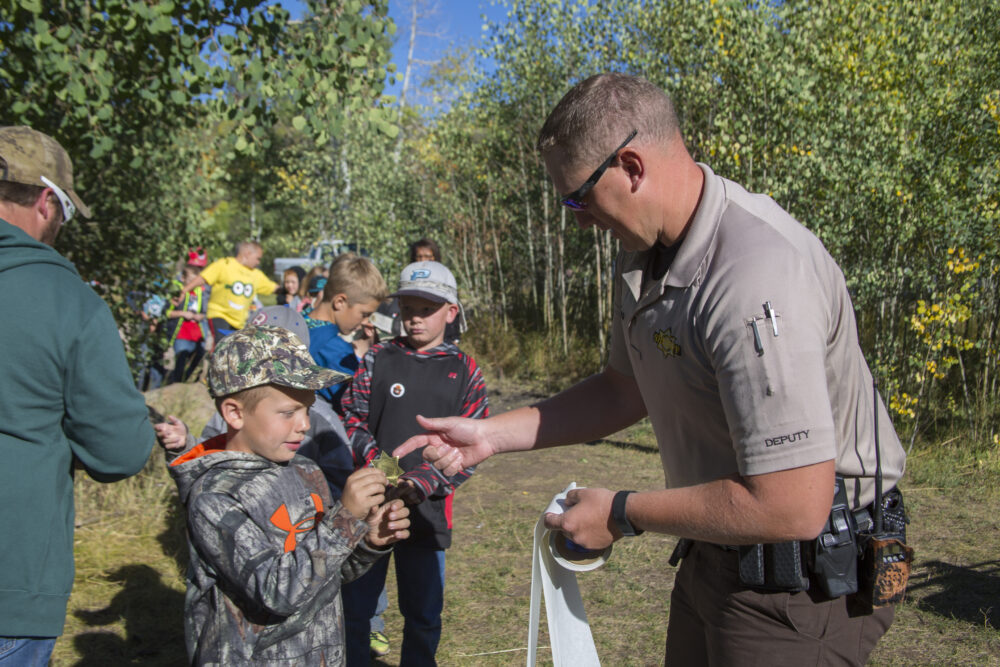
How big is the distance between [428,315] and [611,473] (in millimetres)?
3902

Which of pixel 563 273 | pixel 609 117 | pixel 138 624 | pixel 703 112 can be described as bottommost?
pixel 138 624

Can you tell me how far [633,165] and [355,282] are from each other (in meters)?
2.71

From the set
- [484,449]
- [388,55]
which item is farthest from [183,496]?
[388,55]

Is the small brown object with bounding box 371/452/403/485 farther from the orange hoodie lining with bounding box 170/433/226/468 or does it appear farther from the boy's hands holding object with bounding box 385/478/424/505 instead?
the orange hoodie lining with bounding box 170/433/226/468

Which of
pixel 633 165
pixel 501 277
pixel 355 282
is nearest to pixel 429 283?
pixel 355 282

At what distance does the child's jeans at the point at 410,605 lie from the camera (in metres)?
3.28

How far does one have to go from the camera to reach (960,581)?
459cm

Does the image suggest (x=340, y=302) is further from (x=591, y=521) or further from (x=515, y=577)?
(x=591, y=521)

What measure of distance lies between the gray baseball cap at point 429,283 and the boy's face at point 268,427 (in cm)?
121

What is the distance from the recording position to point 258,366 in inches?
94.7

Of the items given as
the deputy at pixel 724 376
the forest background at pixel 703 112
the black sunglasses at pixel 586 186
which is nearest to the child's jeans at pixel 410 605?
the deputy at pixel 724 376

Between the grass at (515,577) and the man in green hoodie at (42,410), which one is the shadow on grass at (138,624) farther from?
the man in green hoodie at (42,410)

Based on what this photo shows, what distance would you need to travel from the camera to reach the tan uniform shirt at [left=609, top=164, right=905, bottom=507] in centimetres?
150

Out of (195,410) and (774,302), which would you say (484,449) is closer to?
(774,302)
